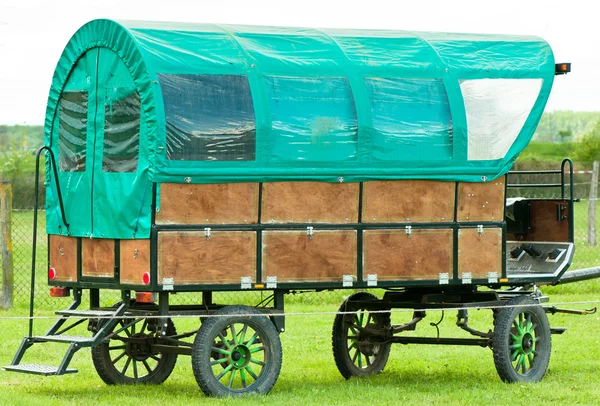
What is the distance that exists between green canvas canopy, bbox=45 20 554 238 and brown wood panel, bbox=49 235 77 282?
0.58 ft

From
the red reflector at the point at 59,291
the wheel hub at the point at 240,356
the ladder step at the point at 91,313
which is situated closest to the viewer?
the wheel hub at the point at 240,356

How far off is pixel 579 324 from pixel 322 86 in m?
6.66

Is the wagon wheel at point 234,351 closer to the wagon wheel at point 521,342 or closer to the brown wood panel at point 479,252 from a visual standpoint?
the brown wood panel at point 479,252

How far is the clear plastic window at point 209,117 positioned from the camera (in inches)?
437

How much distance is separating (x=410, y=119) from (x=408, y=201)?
0.76 metres

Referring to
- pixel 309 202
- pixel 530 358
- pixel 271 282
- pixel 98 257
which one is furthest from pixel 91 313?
pixel 530 358

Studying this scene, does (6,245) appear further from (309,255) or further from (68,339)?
(309,255)

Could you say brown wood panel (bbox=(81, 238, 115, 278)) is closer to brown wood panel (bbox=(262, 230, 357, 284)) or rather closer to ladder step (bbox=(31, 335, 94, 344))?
ladder step (bbox=(31, 335, 94, 344))

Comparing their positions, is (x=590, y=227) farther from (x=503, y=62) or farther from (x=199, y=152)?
(x=199, y=152)

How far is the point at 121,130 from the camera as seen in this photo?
11.5 meters

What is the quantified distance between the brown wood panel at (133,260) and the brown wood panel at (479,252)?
3.07 m

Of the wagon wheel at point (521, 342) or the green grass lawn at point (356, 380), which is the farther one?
the wagon wheel at point (521, 342)

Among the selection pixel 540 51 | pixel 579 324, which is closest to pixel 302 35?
pixel 540 51

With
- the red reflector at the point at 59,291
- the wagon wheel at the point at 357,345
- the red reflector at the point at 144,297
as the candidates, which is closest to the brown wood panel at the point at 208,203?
the red reflector at the point at 144,297
